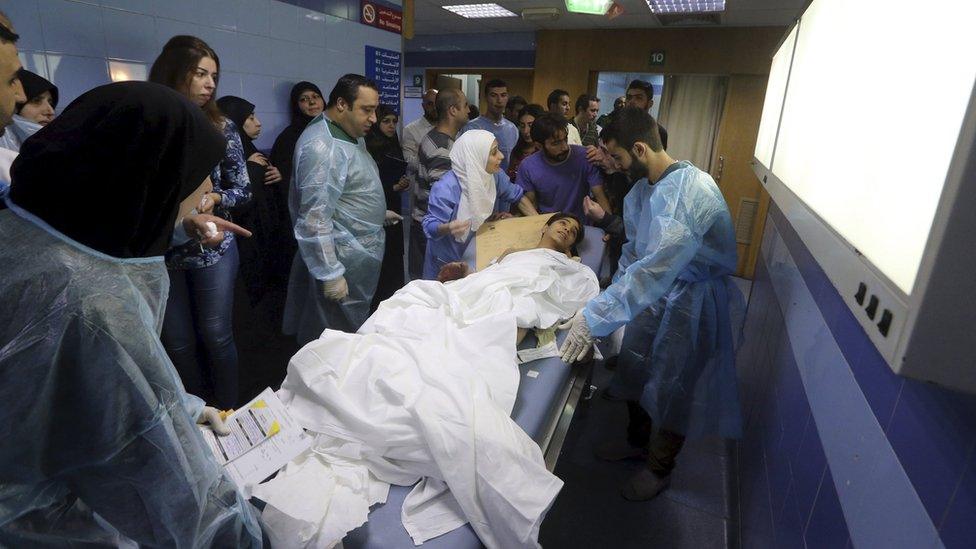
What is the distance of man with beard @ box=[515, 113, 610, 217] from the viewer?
3.02 meters

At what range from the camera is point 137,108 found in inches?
29.9

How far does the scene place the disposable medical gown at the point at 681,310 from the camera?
5.80 ft

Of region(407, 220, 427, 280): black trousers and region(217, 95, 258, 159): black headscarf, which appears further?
region(407, 220, 427, 280): black trousers

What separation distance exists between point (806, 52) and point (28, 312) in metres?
2.15

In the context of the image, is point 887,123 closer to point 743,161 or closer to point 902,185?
point 902,185

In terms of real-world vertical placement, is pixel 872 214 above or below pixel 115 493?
above

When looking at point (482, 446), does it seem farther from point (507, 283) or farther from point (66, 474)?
point (507, 283)

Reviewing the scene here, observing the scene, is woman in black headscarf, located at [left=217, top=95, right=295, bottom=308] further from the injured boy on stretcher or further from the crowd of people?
the injured boy on stretcher

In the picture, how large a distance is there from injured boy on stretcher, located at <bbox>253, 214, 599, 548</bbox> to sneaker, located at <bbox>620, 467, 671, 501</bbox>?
960mm

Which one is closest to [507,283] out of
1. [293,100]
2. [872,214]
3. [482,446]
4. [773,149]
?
[482,446]

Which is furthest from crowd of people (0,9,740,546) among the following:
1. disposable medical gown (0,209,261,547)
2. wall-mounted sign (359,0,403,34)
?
wall-mounted sign (359,0,403,34)

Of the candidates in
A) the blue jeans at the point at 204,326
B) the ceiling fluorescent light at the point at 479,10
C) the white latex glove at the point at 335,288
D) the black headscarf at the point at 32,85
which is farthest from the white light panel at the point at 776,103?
the ceiling fluorescent light at the point at 479,10

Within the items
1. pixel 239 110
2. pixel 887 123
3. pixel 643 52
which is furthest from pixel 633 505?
pixel 643 52

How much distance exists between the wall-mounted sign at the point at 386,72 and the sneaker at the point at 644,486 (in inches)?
124
